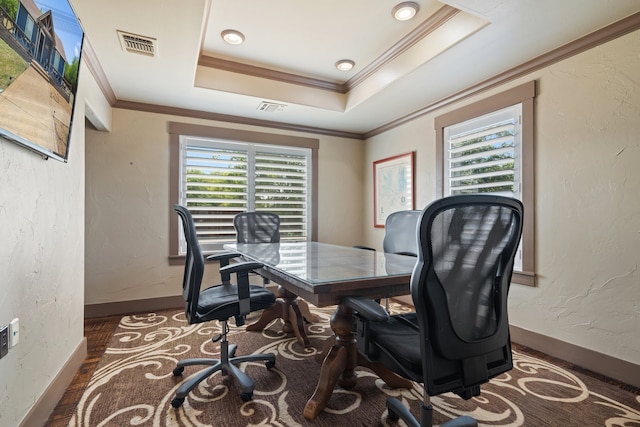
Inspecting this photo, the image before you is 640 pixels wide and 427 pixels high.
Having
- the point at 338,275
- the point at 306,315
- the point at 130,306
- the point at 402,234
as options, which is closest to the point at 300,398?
the point at 338,275

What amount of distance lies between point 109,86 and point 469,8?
3.14m

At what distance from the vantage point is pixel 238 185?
403 cm

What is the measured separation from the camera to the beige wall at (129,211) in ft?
11.0

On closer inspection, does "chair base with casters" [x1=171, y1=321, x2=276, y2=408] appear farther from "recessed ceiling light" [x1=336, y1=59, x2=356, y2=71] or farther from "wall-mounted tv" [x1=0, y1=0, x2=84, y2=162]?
"recessed ceiling light" [x1=336, y1=59, x2=356, y2=71]

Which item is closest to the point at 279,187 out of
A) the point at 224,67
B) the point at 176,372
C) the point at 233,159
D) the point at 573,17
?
the point at 233,159

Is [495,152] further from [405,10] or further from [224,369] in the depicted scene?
[224,369]

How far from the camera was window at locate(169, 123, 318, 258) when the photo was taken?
3.77m

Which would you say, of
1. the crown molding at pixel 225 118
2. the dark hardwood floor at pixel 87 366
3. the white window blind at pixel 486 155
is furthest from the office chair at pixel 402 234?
the dark hardwood floor at pixel 87 366

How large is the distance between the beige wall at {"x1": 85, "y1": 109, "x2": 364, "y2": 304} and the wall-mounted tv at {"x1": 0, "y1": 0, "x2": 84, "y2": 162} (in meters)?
1.70

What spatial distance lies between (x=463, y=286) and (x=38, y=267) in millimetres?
2038

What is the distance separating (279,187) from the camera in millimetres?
4301

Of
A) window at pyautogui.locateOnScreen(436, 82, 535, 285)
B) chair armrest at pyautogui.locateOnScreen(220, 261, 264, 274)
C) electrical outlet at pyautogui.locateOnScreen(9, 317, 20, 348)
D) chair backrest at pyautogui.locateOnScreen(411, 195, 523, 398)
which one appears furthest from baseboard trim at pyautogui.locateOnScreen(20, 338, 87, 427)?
A: window at pyautogui.locateOnScreen(436, 82, 535, 285)

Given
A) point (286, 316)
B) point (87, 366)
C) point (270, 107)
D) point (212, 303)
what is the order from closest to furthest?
point (212, 303) → point (87, 366) → point (286, 316) → point (270, 107)

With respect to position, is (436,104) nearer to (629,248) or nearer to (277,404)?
(629,248)
